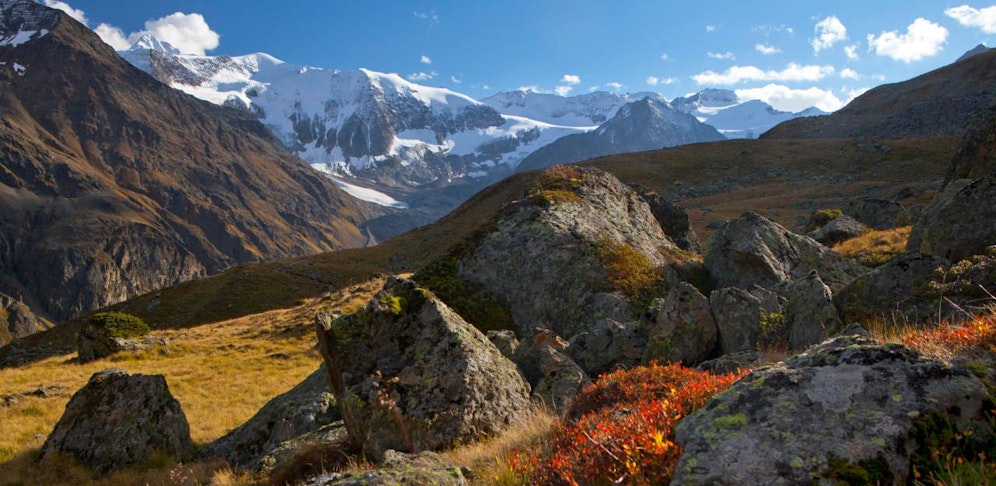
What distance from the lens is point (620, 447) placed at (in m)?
5.12

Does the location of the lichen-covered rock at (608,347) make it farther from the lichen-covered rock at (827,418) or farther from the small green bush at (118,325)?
the small green bush at (118,325)

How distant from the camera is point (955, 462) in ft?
12.7

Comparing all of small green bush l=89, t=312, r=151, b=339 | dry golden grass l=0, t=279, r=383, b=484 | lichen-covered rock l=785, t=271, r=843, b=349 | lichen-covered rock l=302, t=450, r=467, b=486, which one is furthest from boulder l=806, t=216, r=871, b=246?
small green bush l=89, t=312, r=151, b=339

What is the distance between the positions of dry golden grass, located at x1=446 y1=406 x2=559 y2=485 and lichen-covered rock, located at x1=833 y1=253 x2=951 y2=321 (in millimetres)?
8144

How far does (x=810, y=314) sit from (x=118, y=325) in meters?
45.4

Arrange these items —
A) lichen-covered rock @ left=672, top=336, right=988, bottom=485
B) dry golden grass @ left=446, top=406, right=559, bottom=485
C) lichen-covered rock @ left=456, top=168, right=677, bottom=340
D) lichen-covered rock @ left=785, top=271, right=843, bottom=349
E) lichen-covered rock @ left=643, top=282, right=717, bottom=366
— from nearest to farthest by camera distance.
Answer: lichen-covered rock @ left=672, top=336, right=988, bottom=485 < dry golden grass @ left=446, top=406, right=559, bottom=485 < lichen-covered rock @ left=785, top=271, right=843, bottom=349 < lichen-covered rock @ left=643, top=282, right=717, bottom=366 < lichen-covered rock @ left=456, top=168, right=677, bottom=340

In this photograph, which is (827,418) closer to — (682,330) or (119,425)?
(682,330)

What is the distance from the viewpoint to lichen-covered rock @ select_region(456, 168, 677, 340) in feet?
61.4

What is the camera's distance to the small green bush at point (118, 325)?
38.5 metres

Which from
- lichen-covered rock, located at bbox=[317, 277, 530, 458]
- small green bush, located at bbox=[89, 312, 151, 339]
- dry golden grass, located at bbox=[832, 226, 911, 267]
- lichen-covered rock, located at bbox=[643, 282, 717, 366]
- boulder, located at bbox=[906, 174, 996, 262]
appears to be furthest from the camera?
small green bush, located at bbox=[89, 312, 151, 339]

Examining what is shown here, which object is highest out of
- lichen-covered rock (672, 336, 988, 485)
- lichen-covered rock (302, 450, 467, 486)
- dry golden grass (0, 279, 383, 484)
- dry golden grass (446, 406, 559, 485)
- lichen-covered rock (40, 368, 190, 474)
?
lichen-covered rock (672, 336, 988, 485)

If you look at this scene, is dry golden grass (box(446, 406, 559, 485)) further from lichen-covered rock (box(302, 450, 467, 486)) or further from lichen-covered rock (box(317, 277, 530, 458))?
lichen-covered rock (box(317, 277, 530, 458))

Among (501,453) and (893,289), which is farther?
(893,289)

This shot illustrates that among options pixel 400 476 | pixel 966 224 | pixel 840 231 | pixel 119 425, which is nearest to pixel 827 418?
pixel 400 476
